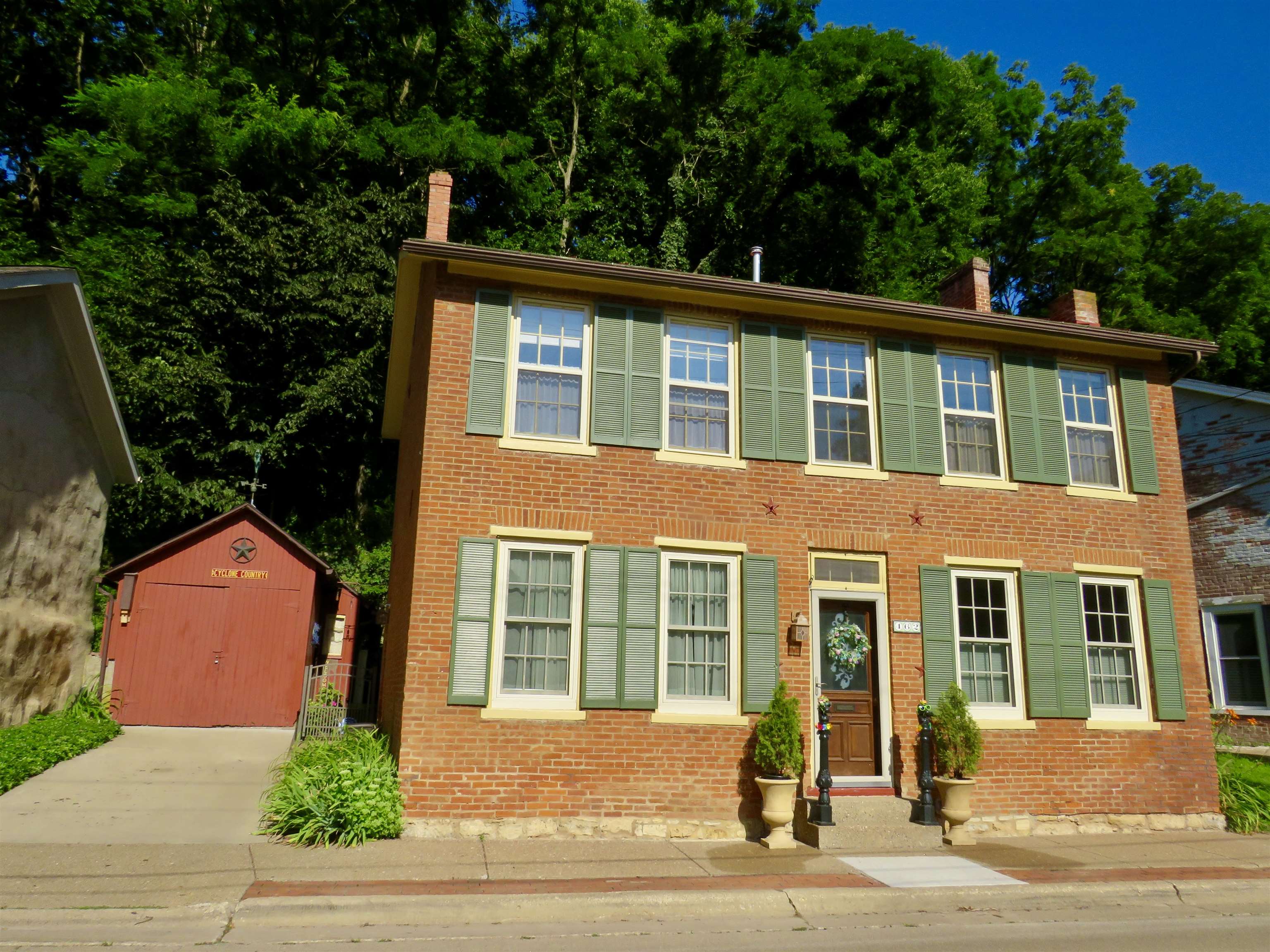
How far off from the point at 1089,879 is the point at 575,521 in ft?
20.3

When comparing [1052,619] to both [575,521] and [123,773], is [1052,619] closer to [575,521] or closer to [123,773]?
[575,521]

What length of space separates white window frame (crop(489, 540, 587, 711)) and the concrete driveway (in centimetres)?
278

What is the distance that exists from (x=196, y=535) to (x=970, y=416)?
1292 centimetres

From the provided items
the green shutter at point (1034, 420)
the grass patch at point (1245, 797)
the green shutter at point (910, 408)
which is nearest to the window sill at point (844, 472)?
the green shutter at point (910, 408)

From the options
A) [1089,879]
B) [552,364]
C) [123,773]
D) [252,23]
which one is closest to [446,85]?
[252,23]

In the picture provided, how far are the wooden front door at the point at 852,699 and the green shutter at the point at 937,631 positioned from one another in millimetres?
614

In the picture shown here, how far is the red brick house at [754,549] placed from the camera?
958 cm

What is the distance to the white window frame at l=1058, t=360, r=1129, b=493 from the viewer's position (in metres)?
12.0

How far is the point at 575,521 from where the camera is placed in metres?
10.1

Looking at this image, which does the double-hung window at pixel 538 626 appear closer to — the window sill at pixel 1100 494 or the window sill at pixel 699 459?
the window sill at pixel 699 459

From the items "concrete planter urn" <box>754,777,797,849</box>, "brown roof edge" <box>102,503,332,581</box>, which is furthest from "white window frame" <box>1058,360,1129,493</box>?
"brown roof edge" <box>102,503,332,581</box>

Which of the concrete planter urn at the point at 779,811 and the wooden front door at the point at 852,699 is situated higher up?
the wooden front door at the point at 852,699

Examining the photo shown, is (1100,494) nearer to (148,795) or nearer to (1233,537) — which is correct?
(1233,537)

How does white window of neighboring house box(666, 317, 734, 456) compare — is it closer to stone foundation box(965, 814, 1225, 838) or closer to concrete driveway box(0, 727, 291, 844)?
stone foundation box(965, 814, 1225, 838)
